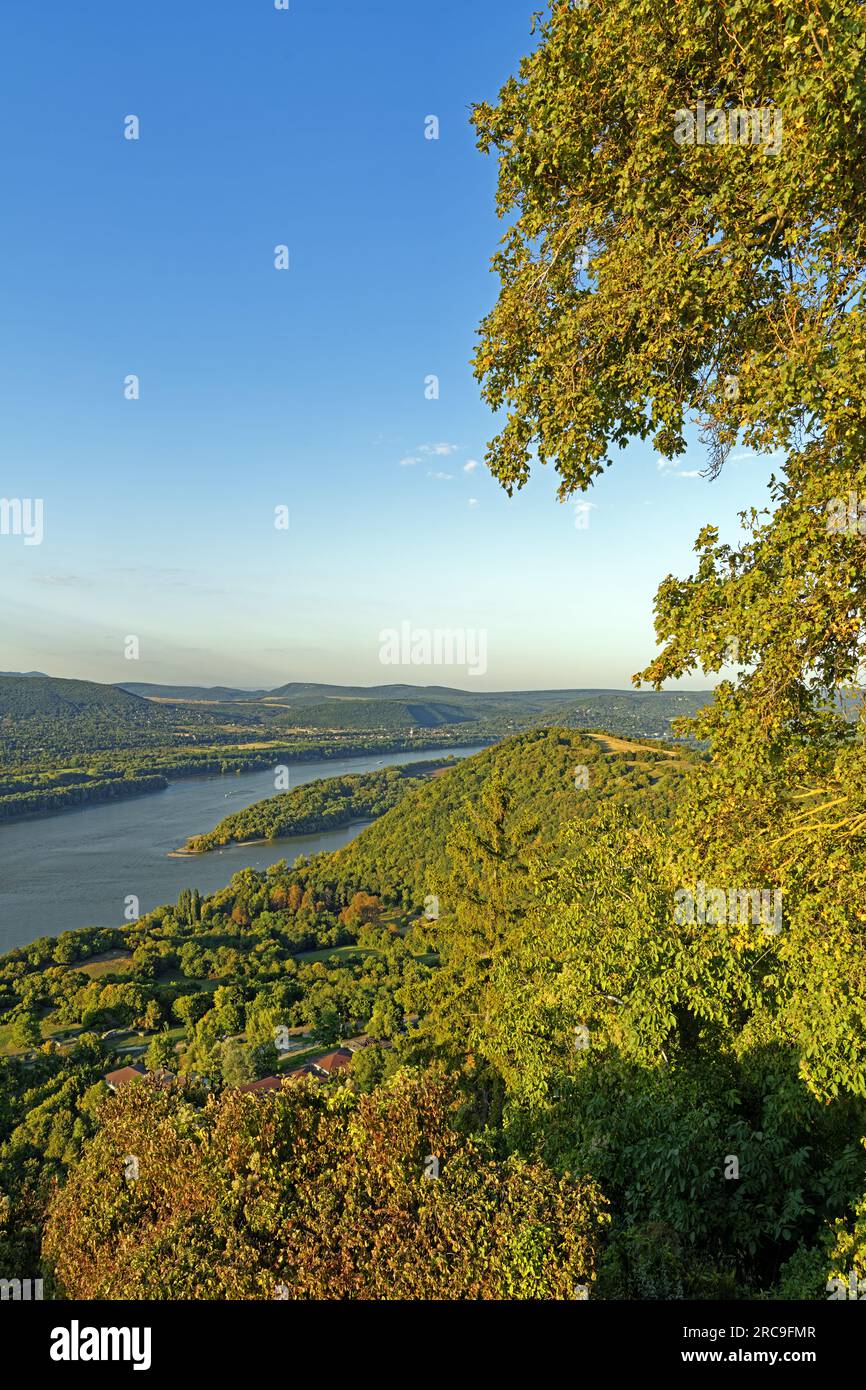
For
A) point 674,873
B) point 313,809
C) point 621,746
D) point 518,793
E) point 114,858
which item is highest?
point 674,873

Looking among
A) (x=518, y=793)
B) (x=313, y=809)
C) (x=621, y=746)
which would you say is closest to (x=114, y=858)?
(x=313, y=809)

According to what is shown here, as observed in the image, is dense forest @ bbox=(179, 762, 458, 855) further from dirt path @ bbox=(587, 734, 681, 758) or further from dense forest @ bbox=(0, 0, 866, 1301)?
dense forest @ bbox=(0, 0, 866, 1301)

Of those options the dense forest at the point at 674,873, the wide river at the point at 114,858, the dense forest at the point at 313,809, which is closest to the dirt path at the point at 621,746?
the dense forest at the point at 313,809

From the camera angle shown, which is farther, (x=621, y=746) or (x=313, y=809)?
(x=313, y=809)

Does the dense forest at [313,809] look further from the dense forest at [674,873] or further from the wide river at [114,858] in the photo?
the dense forest at [674,873]

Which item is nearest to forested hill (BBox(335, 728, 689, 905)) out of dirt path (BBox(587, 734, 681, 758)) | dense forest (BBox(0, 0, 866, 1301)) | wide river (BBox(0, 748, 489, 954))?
dirt path (BBox(587, 734, 681, 758))

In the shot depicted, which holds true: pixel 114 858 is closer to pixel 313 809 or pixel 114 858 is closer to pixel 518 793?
pixel 313 809

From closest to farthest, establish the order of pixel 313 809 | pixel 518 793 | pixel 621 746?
1. pixel 518 793
2. pixel 621 746
3. pixel 313 809
